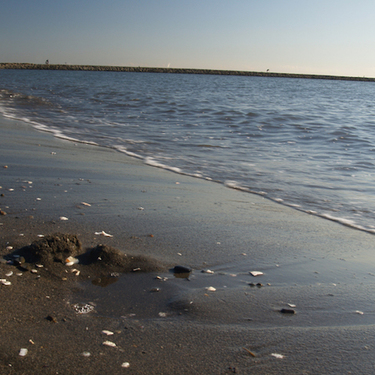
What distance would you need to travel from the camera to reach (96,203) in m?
3.88

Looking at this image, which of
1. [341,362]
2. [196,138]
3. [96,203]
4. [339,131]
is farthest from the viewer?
[339,131]

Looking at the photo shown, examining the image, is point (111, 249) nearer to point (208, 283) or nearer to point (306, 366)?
point (208, 283)

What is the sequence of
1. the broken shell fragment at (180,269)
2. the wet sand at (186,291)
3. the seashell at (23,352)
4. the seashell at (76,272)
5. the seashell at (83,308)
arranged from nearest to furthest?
1. the seashell at (23,352)
2. the wet sand at (186,291)
3. the seashell at (83,308)
4. the seashell at (76,272)
5. the broken shell fragment at (180,269)

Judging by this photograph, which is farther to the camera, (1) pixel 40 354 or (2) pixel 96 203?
(2) pixel 96 203

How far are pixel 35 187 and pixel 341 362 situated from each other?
3495mm

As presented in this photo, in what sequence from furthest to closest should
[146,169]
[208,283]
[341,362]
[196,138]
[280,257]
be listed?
[196,138] → [146,169] → [280,257] → [208,283] → [341,362]

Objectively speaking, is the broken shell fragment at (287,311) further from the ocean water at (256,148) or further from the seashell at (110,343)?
the ocean water at (256,148)

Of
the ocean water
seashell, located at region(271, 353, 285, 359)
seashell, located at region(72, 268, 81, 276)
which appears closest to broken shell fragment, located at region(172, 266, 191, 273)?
seashell, located at region(72, 268, 81, 276)

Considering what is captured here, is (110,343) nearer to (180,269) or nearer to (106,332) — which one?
(106,332)

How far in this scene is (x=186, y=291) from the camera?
2406 mm

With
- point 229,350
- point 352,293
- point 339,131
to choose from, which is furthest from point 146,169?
point 339,131

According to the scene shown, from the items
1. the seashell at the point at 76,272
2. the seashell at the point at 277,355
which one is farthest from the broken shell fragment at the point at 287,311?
the seashell at the point at 76,272

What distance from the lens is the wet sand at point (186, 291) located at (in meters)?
1.79

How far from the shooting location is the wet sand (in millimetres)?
1788
